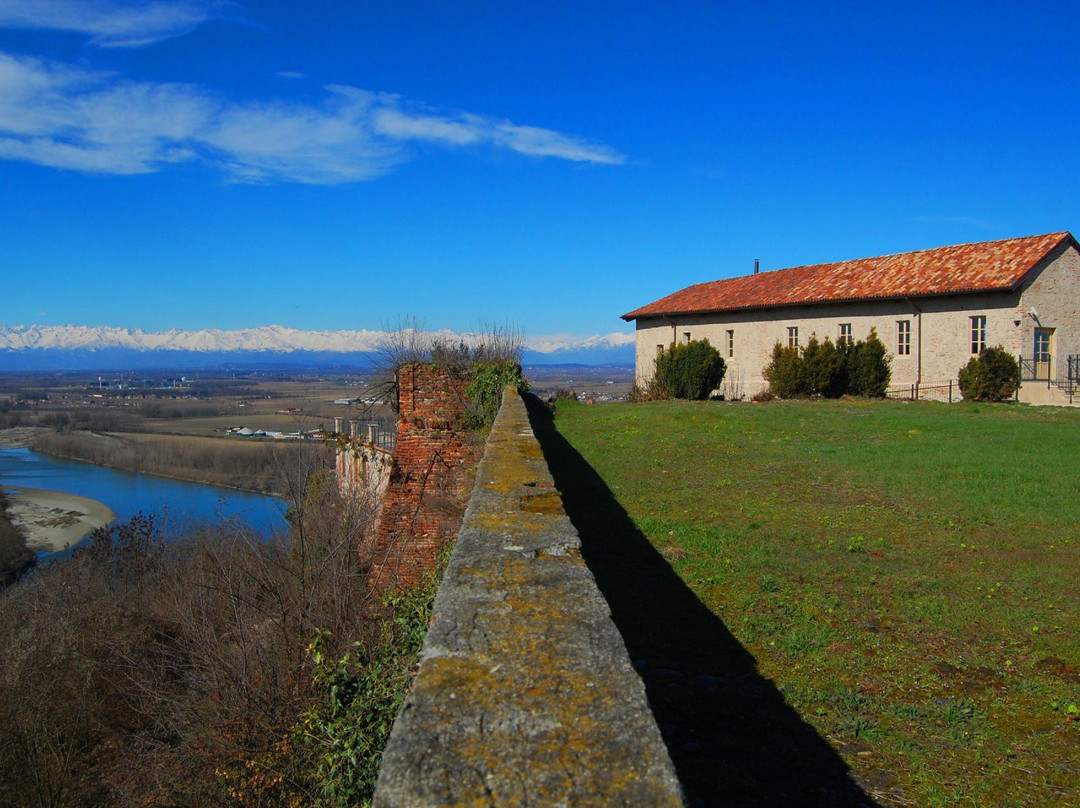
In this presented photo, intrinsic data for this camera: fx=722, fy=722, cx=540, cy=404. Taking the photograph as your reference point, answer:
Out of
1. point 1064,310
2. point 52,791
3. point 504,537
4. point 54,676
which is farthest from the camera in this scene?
point 1064,310

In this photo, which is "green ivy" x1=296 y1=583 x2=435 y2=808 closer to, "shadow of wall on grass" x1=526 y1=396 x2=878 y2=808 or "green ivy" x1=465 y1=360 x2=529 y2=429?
"shadow of wall on grass" x1=526 y1=396 x2=878 y2=808

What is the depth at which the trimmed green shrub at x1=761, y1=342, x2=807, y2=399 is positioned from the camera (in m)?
26.4

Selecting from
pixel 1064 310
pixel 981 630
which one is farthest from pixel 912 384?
pixel 981 630

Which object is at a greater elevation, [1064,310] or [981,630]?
[1064,310]

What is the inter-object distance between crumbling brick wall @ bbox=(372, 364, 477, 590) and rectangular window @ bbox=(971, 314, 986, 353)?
18377 mm

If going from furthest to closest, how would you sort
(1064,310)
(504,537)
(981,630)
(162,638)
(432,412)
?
(1064,310), (162,638), (432,412), (981,630), (504,537)

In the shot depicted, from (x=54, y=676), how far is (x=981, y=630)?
43.9 ft


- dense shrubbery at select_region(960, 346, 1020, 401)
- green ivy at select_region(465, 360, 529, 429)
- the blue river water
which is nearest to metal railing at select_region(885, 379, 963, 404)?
dense shrubbery at select_region(960, 346, 1020, 401)

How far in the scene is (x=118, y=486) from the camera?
5044 cm

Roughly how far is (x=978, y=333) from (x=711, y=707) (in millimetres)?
23939

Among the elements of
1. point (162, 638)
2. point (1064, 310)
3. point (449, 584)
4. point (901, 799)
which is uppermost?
point (1064, 310)

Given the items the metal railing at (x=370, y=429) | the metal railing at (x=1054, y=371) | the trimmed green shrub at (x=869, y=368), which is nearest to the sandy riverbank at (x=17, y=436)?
the metal railing at (x=370, y=429)

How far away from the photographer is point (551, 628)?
2.24m

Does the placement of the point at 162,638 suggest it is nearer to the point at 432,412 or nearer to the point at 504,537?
the point at 432,412
